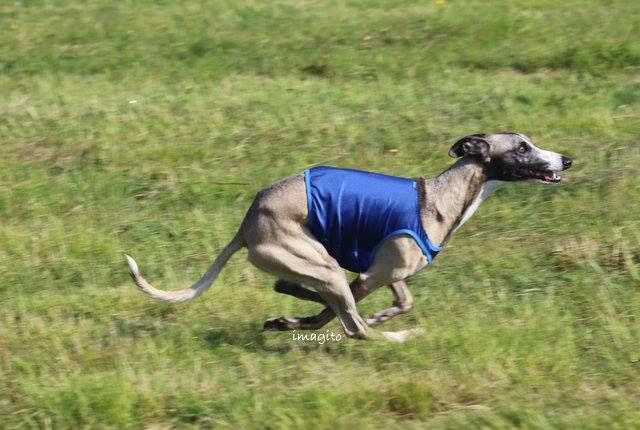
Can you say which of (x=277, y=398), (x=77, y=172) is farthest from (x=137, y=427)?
(x=77, y=172)

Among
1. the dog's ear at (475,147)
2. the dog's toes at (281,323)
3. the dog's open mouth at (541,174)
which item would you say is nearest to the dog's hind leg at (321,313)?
the dog's toes at (281,323)

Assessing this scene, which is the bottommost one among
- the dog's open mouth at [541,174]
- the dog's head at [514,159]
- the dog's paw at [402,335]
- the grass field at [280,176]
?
the dog's paw at [402,335]

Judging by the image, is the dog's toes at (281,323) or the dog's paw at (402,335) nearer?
the dog's paw at (402,335)

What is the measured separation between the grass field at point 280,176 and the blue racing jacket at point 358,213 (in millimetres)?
598

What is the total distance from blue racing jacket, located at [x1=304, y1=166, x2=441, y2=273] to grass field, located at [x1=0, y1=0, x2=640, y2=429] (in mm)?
598

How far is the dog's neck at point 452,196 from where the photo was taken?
7445mm

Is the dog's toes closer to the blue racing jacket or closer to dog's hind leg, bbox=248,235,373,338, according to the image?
dog's hind leg, bbox=248,235,373,338

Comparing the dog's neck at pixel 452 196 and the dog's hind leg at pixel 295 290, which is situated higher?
the dog's neck at pixel 452 196

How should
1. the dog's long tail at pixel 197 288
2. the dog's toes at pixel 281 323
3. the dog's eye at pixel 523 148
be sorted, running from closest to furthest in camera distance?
1. the dog's long tail at pixel 197 288
2. the dog's toes at pixel 281 323
3. the dog's eye at pixel 523 148

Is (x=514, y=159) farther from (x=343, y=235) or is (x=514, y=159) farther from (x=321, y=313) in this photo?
(x=321, y=313)

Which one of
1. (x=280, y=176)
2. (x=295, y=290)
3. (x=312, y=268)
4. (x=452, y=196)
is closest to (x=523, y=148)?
A: (x=452, y=196)

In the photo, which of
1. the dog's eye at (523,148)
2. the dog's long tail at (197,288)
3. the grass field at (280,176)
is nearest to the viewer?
the grass field at (280,176)

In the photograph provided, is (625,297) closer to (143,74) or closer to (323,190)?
(323,190)

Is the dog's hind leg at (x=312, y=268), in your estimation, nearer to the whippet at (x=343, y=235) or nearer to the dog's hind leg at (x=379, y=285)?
the whippet at (x=343, y=235)
